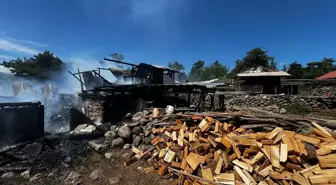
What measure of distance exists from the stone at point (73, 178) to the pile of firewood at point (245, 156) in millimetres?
2141

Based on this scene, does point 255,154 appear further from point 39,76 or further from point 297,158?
point 39,76

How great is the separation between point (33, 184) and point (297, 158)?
624 cm

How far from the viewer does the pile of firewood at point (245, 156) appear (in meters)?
3.77

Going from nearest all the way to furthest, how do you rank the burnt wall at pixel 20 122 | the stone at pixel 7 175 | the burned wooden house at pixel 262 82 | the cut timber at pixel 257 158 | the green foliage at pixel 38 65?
1. the cut timber at pixel 257 158
2. the stone at pixel 7 175
3. the burnt wall at pixel 20 122
4. the burned wooden house at pixel 262 82
5. the green foliage at pixel 38 65

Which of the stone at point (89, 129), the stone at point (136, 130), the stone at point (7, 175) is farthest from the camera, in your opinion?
the stone at point (89, 129)

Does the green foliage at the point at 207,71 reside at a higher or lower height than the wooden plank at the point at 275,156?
higher

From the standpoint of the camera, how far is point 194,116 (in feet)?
21.7

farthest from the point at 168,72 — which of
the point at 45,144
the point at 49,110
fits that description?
the point at 45,144

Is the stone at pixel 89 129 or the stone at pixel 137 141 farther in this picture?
the stone at pixel 89 129

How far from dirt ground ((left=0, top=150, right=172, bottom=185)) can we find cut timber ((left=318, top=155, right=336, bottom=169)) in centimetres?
327

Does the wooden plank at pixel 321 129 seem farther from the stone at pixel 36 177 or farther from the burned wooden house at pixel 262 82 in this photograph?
the burned wooden house at pixel 262 82

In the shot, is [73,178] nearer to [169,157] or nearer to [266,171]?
[169,157]

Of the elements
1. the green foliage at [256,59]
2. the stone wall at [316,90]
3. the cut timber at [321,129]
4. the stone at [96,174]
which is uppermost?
the green foliage at [256,59]

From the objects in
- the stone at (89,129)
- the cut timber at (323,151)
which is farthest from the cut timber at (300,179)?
the stone at (89,129)
